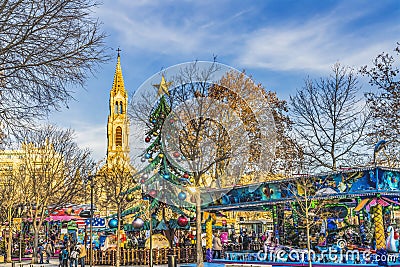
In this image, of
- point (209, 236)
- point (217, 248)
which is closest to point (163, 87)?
point (209, 236)

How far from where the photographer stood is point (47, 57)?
9.94 m

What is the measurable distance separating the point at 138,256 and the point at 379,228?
1308cm

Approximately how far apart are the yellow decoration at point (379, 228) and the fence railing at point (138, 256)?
11.3 meters

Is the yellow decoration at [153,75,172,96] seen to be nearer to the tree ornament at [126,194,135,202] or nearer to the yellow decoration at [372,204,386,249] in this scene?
the tree ornament at [126,194,135,202]

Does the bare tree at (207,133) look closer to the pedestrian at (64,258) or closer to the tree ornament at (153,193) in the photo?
the tree ornament at (153,193)

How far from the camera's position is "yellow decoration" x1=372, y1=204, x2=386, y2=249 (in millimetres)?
18891

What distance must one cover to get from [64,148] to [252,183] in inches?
642

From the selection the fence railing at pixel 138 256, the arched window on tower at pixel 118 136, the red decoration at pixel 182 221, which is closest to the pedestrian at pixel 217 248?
the red decoration at pixel 182 221

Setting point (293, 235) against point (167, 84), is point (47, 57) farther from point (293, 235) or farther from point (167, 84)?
point (293, 235)

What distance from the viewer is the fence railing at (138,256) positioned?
27.0 metres

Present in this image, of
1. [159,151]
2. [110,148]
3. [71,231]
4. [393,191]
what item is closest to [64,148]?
[71,231]

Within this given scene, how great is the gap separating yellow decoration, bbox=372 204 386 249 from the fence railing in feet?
37.1

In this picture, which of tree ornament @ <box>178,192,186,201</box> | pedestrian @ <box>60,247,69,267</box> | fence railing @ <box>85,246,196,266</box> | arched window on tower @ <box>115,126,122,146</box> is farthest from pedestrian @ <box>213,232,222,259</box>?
arched window on tower @ <box>115,126,122,146</box>

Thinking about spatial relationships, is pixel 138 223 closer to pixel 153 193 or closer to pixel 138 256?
pixel 153 193
